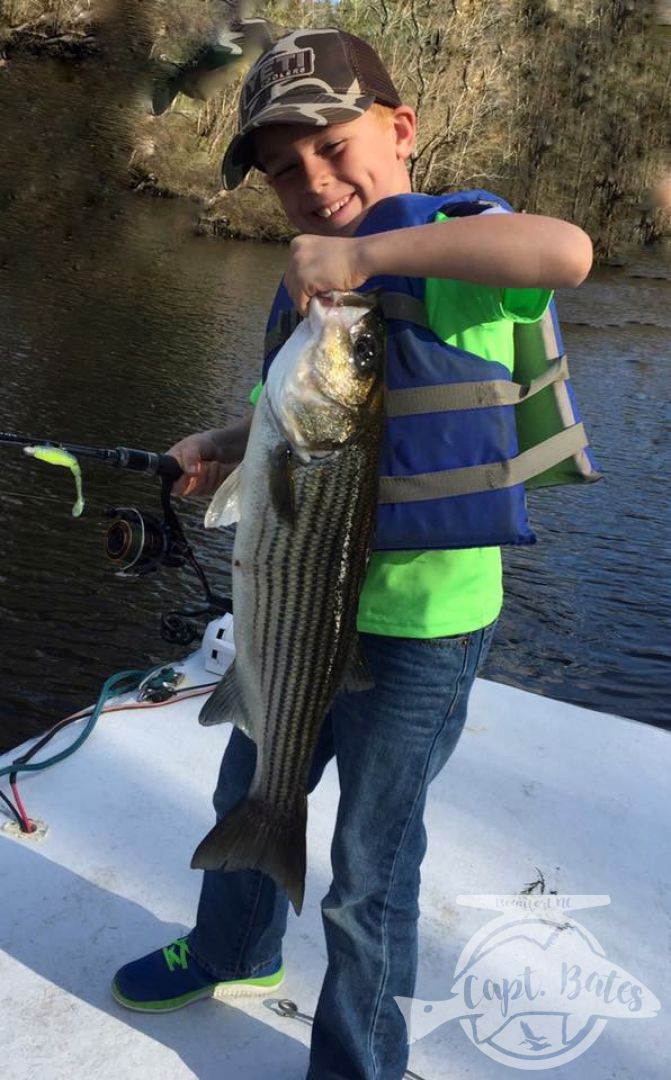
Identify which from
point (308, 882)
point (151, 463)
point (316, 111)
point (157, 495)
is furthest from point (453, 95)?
point (316, 111)

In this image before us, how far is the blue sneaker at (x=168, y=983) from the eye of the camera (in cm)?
271

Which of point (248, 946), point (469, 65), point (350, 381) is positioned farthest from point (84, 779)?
point (469, 65)

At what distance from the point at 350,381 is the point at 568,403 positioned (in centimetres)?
61

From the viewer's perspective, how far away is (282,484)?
6.92ft

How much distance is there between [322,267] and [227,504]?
588 millimetres

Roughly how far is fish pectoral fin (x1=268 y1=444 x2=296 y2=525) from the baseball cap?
29.3 inches

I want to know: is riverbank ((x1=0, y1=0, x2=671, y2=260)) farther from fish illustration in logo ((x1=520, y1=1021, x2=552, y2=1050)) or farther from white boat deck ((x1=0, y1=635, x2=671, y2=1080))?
fish illustration in logo ((x1=520, y1=1021, x2=552, y2=1050))

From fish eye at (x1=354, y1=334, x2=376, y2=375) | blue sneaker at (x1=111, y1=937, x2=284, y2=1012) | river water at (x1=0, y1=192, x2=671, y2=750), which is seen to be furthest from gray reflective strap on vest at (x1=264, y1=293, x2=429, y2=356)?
river water at (x1=0, y1=192, x2=671, y2=750)

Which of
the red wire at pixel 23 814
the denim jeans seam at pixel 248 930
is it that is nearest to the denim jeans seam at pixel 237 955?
the denim jeans seam at pixel 248 930

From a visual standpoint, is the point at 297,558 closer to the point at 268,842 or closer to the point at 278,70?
the point at 268,842

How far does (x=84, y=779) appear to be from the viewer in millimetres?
3689

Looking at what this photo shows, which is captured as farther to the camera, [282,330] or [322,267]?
[282,330]

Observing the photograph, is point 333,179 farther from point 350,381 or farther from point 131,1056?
point 131,1056

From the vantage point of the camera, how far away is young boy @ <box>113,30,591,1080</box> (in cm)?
214
